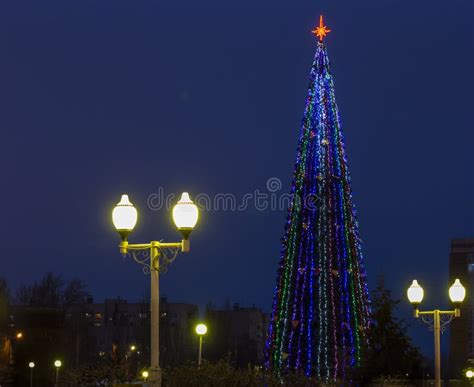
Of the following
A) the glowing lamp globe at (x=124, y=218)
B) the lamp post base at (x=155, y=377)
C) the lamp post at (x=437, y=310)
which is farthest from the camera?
the lamp post at (x=437, y=310)

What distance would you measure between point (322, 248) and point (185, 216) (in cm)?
2489

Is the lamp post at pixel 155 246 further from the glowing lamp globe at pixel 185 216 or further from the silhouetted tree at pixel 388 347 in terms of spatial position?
the silhouetted tree at pixel 388 347

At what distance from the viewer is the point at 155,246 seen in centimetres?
1356

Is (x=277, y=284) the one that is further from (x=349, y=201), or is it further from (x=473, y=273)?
(x=473, y=273)

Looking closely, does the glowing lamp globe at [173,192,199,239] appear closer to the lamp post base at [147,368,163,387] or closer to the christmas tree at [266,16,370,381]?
the lamp post base at [147,368,163,387]

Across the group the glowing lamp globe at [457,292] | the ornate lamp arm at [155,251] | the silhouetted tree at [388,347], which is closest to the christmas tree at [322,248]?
the silhouetted tree at [388,347]

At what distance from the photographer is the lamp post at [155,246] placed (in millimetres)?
13086

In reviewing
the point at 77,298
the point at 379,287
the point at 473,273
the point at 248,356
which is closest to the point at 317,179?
the point at 379,287

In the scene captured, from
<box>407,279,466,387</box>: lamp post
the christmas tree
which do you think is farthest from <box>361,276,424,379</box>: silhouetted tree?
the christmas tree

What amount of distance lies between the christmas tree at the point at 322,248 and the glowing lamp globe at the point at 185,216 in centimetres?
2455

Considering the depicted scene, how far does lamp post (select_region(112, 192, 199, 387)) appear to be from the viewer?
42.9 feet

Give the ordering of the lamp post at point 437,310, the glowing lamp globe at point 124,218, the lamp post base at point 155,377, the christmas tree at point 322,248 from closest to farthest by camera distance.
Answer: the lamp post base at point 155,377 < the glowing lamp globe at point 124,218 < the lamp post at point 437,310 < the christmas tree at point 322,248

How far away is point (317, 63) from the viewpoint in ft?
124

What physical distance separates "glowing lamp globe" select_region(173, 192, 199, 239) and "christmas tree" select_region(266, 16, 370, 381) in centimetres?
2455
